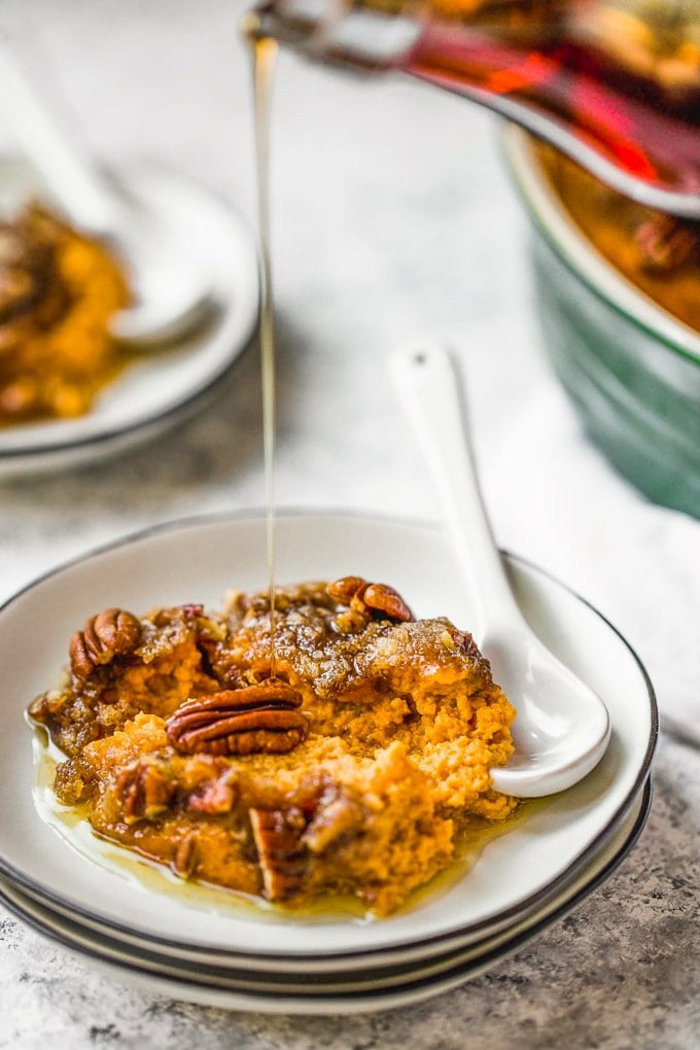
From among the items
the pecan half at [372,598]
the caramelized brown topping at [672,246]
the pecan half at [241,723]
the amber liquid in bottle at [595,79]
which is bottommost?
the pecan half at [241,723]

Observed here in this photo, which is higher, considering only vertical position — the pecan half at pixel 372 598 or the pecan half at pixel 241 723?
the pecan half at pixel 372 598

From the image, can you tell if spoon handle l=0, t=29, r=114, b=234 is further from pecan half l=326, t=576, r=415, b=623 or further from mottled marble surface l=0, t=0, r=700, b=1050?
pecan half l=326, t=576, r=415, b=623

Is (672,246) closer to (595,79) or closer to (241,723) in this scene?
(595,79)

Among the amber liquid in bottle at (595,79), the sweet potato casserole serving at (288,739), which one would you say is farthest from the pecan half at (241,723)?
the amber liquid in bottle at (595,79)

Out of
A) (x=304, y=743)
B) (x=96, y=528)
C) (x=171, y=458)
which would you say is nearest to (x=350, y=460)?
(x=171, y=458)

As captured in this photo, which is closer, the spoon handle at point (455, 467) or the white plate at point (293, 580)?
the white plate at point (293, 580)

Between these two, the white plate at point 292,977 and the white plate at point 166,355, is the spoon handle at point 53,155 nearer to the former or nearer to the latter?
the white plate at point 166,355

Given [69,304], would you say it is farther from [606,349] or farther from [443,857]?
[443,857]
